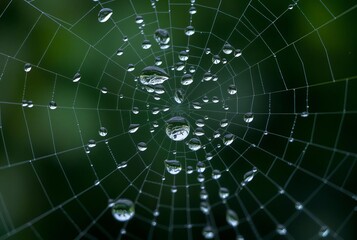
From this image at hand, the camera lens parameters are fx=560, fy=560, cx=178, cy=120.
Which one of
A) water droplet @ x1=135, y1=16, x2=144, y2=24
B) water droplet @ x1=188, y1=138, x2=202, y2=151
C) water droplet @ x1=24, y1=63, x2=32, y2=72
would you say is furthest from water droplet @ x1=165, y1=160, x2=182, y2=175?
water droplet @ x1=24, y1=63, x2=32, y2=72

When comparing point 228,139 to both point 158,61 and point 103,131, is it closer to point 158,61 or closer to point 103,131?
point 158,61

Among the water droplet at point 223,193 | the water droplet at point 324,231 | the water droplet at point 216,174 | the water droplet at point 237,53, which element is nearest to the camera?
the water droplet at point 324,231

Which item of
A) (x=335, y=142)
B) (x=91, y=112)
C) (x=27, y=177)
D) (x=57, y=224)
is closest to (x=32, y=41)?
(x=91, y=112)

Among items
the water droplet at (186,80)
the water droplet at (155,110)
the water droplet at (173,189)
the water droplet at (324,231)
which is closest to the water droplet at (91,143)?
the water droplet at (155,110)

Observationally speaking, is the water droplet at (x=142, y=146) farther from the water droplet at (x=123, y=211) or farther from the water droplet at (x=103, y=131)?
the water droplet at (x=123, y=211)

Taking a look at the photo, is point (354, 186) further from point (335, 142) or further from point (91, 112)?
point (91, 112)

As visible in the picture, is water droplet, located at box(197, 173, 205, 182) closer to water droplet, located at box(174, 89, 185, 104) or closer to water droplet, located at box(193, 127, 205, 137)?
water droplet, located at box(193, 127, 205, 137)


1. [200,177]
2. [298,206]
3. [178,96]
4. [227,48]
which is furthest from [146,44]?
[298,206]
